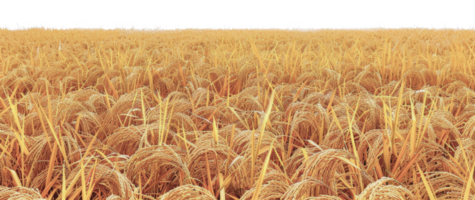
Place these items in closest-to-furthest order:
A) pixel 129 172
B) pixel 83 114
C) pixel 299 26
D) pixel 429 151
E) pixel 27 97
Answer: pixel 129 172
pixel 429 151
pixel 83 114
pixel 27 97
pixel 299 26

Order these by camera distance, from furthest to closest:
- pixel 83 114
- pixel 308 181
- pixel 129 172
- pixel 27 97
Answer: pixel 27 97 < pixel 83 114 < pixel 129 172 < pixel 308 181

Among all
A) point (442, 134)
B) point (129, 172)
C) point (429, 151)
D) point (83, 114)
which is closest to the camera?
point (129, 172)

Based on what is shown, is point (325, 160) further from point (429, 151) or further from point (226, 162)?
point (429, 151)

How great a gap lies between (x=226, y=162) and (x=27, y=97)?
1226mm

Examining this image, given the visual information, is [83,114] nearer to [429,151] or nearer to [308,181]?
[308,181]

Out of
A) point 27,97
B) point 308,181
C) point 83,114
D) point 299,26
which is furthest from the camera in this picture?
point 299,26

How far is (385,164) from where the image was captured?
3.15 ft

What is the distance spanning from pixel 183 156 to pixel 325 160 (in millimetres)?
406

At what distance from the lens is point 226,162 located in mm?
846

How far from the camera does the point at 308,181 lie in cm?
68

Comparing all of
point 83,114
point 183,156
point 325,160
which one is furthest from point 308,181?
point 83,114

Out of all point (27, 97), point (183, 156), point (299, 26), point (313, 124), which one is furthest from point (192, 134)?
point (299, 26)

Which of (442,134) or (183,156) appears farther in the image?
(442,134)

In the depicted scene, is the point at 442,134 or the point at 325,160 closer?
the point at 325,160
